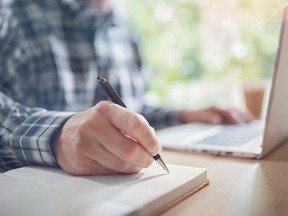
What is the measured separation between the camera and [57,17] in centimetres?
115

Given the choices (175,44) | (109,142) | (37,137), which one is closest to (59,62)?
(37,137)

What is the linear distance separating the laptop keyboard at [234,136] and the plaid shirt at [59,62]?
25 cm

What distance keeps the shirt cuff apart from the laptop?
233 mm

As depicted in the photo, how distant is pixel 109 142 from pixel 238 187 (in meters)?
0.17

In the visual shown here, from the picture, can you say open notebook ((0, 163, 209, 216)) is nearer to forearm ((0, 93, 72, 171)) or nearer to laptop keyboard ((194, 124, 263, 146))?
forearm ((0, 93, 72, 171))

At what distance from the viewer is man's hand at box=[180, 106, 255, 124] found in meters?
0.97

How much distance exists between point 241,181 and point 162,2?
2162mm

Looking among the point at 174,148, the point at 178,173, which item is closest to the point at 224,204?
the point at 178,173

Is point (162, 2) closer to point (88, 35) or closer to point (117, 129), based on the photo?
point (88, 35)

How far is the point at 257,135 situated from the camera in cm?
78

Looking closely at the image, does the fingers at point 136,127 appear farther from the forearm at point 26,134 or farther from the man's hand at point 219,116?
the man's hand at point 219,116

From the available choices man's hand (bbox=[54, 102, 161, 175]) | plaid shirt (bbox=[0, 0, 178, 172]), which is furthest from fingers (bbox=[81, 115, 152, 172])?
plaid shirt (bbox=[0, 0, 178, 172])

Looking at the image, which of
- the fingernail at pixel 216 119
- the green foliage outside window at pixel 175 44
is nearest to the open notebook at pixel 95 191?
the fingernail at pixel 216 119

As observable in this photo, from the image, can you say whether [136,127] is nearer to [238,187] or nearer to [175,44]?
[238,187]
